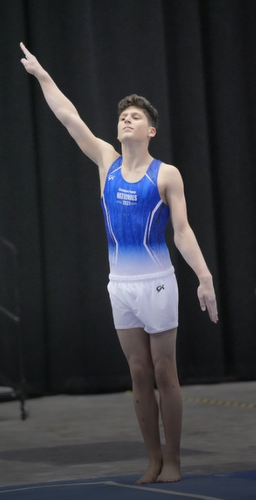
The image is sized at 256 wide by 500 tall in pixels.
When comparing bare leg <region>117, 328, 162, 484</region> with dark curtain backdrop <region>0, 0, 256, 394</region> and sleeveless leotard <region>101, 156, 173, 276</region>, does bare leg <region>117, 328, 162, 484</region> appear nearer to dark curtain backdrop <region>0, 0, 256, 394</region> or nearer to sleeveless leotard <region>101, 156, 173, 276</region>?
sleeveless leotard <region>101, 156, 173, 276</region>

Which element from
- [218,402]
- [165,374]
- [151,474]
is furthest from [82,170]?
[151,474]

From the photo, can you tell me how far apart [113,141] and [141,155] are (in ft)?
9.58

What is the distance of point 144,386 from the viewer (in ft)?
10.6

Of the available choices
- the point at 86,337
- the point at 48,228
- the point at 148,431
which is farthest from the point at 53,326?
the point at 148,431

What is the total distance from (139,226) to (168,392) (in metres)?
0.55

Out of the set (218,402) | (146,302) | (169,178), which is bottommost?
(218,402)

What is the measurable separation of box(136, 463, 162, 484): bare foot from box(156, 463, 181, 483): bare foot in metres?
0.02

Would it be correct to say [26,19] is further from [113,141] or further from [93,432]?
[93,432]

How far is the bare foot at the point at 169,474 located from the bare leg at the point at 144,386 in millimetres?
28

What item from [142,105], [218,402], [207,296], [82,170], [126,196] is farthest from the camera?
[82,170]

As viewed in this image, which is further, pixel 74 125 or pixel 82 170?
pixel 82 170

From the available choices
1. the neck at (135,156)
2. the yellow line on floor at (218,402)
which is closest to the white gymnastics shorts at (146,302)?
the neck at (135,156)

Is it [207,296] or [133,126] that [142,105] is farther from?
[207,296]

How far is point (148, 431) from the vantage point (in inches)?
127
